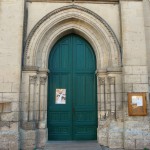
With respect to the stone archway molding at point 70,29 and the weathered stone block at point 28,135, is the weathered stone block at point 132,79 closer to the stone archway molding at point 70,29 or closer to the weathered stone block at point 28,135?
the stone archway molding at point 70,29

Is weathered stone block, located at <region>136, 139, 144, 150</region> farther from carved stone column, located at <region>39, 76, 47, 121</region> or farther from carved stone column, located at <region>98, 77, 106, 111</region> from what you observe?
carved stone column, located at <region>39, 76, 47, 121</region>

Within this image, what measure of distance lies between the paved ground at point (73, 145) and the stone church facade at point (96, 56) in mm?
240

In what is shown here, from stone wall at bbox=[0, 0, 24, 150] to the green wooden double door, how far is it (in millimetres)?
1194

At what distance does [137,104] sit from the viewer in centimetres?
609

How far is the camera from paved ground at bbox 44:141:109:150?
5.84 m

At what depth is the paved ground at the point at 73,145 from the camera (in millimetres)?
5843

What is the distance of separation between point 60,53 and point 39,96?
166 cm

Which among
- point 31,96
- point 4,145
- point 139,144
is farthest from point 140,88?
point 4,145

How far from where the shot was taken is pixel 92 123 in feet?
22.1

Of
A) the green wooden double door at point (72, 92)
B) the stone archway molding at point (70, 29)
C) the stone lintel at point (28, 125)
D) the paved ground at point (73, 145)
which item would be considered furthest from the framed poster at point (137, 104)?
the stone lintel at point (28, 125)

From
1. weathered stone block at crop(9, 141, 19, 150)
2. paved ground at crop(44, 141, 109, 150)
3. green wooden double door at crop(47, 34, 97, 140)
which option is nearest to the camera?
weathered stone block at crop(9, 141, 19, 150)

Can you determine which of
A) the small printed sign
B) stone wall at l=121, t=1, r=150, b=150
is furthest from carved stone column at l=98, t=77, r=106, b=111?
the small printed sign

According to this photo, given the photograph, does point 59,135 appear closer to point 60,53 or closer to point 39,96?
point 39,96

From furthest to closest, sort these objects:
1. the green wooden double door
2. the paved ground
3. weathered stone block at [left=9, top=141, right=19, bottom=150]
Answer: the green wooden double door
the paved ground
weathered stone block at [left=9, top=141, right=19, bottom=150]
